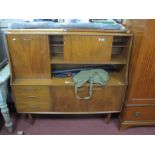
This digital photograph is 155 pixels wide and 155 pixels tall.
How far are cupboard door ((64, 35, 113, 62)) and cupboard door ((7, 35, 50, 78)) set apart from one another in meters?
0.21

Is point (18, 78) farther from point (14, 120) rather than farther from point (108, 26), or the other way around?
point (108, 26)

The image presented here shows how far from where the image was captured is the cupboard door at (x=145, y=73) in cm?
131

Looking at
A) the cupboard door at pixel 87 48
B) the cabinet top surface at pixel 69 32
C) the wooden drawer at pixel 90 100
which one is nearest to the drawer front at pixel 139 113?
the wooden drawer at pixel 90 100

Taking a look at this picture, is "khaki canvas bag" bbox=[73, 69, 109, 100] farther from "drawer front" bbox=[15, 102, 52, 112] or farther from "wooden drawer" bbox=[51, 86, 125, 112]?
"drawer front" bbox=[15, 102, 52, 112]

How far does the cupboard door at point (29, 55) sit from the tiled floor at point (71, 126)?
642 millimetres

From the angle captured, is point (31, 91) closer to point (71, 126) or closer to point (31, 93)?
point (31, 93)

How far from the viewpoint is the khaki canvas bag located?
164 centimetres

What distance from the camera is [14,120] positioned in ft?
6.55

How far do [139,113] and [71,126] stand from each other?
2.67 ft

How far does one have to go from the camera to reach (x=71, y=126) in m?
1.93

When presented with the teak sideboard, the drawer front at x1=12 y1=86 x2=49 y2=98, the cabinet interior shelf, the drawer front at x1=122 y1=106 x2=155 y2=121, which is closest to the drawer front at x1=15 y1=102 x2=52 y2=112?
the teak sideboard

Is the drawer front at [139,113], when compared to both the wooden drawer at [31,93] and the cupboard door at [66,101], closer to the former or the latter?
the cupboard door at [66,101]
